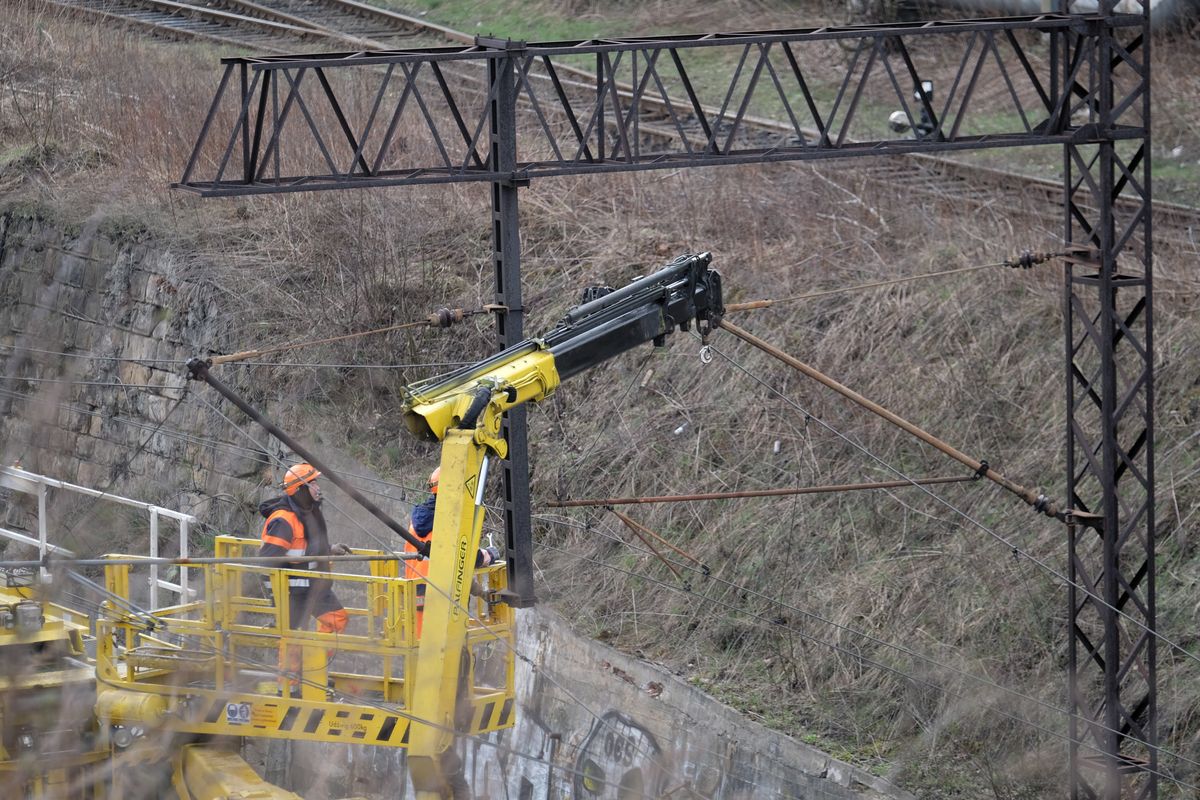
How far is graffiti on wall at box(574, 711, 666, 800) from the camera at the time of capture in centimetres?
1369

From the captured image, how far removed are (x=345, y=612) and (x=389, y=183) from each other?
136 inches

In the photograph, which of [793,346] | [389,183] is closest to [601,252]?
[793,346]

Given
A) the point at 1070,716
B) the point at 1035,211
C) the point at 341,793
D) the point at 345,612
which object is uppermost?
the point at 1035,211

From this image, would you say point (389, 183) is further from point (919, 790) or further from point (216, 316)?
point (216, 316)

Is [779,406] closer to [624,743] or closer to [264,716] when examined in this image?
[624,743]

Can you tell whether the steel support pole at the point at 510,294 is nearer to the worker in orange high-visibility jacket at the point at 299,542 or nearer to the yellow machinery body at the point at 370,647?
the yellow machinery body at the point at 370,647

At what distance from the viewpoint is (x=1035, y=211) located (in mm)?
18766

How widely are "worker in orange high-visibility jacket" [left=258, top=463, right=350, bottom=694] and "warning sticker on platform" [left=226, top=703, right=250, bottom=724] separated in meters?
0.33

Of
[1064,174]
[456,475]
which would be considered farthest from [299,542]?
[1064,174]

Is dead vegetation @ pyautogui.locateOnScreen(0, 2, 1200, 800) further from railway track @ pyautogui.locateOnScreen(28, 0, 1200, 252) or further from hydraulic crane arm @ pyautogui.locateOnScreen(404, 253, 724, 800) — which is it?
hydraulic crane arm @ pyautogui.locateOnScreen(404, 253, 724, 800)

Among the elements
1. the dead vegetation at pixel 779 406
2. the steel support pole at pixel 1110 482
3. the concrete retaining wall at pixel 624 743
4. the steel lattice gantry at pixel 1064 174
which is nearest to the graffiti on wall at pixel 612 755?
the concrete retaining wall at pixel 624 743

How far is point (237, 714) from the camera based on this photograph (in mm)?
10492

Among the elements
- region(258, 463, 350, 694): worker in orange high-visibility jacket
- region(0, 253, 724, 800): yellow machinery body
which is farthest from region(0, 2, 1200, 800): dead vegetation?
region(258, 463, 350, 694): worker in orange high-visibility jacket

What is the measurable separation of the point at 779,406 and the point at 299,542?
26.1 feet
